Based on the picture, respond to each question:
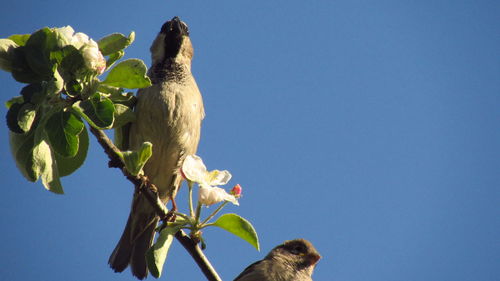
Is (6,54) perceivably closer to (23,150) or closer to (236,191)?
(23,150)

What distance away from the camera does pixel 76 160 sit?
2.39m

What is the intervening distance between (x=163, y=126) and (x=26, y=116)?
5.77 ft

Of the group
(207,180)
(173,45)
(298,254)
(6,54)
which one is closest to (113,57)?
(6,54)

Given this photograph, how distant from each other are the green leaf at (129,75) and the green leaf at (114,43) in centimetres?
6

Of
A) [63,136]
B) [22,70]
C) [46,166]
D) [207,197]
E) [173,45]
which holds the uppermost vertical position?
[173,45]

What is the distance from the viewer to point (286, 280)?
3932 millimetres

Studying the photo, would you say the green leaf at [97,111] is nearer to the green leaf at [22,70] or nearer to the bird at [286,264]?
the green leaf at [22,70]

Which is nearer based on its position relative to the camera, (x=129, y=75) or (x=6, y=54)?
(x=6, y=54)

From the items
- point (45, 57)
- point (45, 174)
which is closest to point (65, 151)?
point (45, 174)

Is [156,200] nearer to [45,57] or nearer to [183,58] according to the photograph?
[45,57]

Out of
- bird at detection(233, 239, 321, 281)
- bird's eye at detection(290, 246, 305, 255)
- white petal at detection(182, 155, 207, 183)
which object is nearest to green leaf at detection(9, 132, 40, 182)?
white petal at detection(182, 155, 207, 183)

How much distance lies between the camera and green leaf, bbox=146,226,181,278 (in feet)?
7.09

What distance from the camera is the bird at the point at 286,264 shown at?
155 inches

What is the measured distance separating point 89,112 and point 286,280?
7.28 feet
